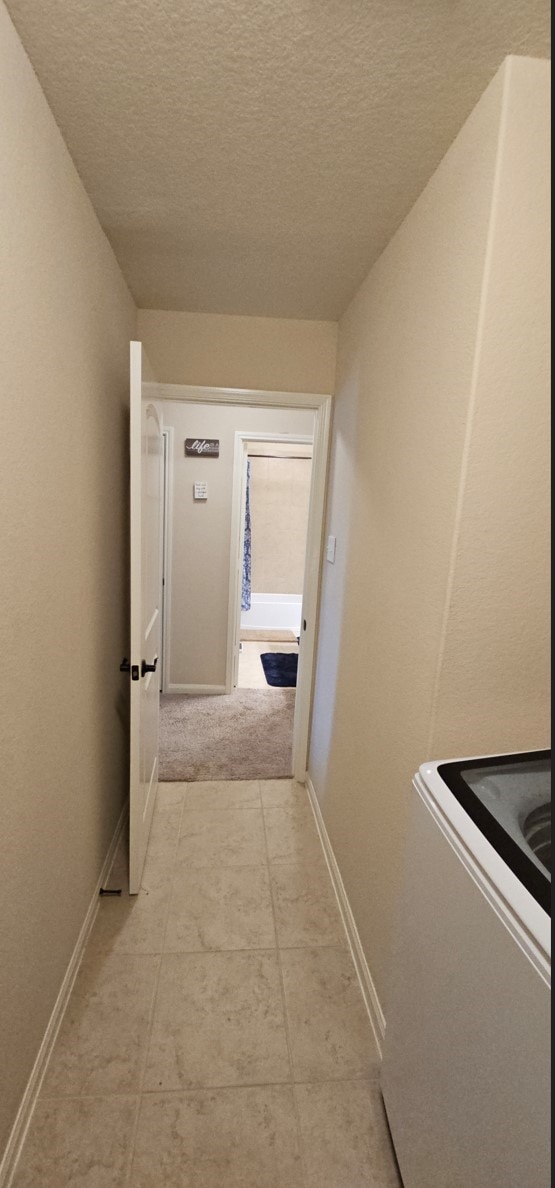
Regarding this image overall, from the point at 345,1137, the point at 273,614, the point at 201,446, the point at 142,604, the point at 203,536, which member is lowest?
the point at 345,1137

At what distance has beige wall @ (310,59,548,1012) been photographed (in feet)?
3.08

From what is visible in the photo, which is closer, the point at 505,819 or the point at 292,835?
the point at 505,819

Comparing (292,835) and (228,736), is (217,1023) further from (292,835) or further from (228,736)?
(228,736)

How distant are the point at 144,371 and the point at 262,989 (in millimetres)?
2029

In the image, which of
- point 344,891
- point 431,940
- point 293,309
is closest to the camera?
point 431,940

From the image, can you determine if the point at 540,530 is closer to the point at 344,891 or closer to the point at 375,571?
the point at 375,571

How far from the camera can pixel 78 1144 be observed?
1110mm

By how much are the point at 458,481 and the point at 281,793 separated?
6.61 ft

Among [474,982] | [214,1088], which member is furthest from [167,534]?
[474,982]

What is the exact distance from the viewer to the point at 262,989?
151cm

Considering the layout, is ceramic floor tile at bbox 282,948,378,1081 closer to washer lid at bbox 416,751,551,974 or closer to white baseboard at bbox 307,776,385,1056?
white baseboard at bbox 307,776,385,1056

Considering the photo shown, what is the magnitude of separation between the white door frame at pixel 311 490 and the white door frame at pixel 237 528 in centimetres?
95

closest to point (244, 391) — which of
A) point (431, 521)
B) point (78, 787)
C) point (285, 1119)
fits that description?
point (431, 521)

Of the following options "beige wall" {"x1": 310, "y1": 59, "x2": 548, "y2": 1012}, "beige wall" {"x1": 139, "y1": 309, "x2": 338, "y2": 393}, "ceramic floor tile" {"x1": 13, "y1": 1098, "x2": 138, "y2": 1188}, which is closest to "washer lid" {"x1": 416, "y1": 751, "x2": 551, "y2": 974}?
"beige wall" {"x1": 310, "y1": 59, "x2": 548, "y2": 1012}
